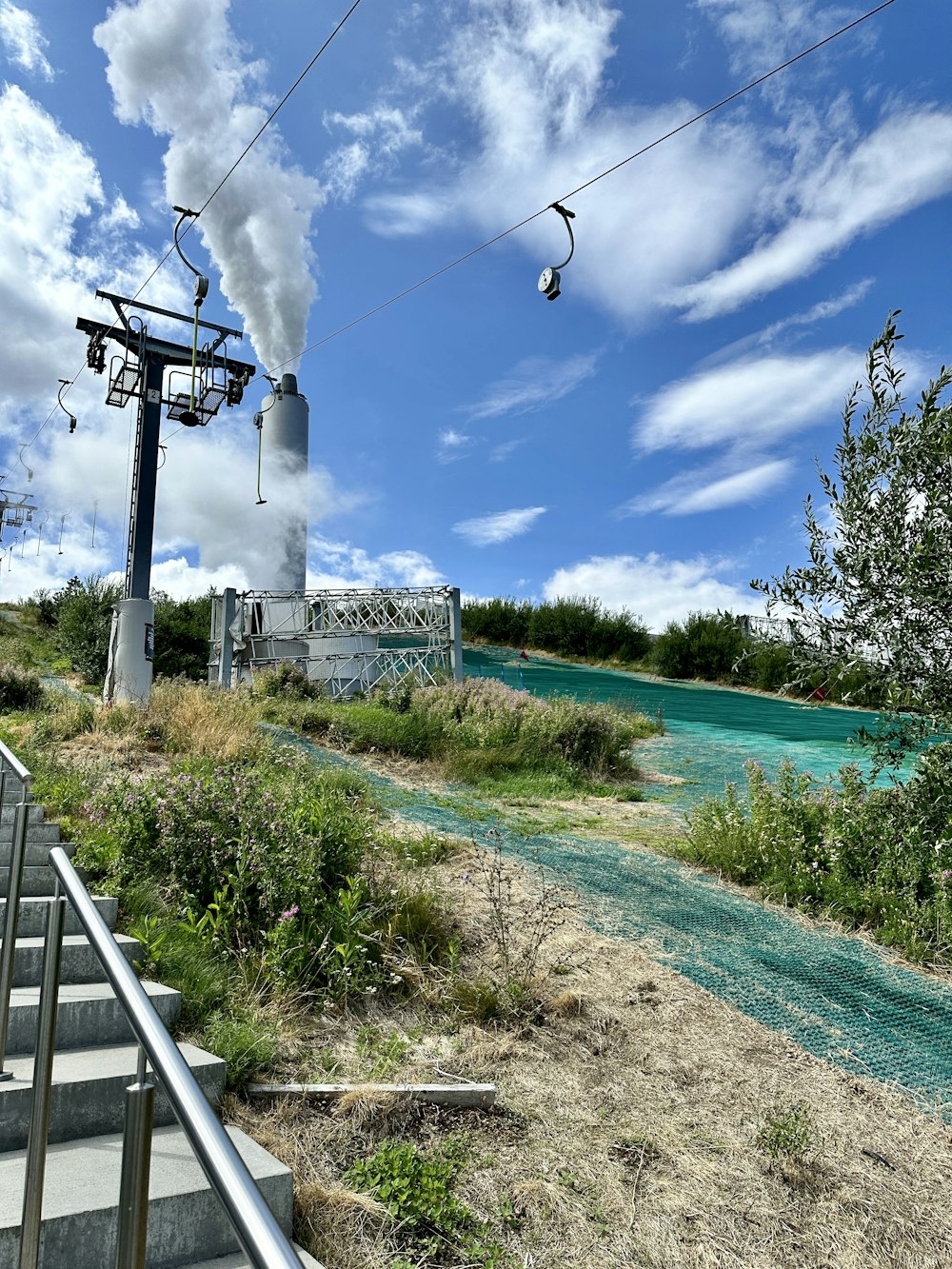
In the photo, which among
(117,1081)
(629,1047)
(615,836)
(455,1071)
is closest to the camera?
(117,1081)

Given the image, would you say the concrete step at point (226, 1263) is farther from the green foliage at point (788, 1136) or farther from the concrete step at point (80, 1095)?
the green foliage at point (788, 1136)

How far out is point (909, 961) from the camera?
4785 millimetres

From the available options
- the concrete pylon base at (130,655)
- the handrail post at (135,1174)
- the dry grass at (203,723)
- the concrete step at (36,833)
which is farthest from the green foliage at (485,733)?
the handrail post at (135,1174)

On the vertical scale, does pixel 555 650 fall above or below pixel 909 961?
above

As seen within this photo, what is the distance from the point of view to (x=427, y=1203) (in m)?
2.68

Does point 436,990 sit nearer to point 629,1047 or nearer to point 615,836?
point 629,1047

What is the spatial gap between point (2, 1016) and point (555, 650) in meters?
28.0

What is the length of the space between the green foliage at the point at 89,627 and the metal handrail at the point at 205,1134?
1515cm

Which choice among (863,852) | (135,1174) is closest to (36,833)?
(135,1174)

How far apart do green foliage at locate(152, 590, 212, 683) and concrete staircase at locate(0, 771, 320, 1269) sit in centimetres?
1470

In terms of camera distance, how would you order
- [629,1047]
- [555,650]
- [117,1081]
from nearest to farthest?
[117,1081] < [629,1047] < [555,650]

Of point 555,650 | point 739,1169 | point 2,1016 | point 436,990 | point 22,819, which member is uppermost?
point 555,650

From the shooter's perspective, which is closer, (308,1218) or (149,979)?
(308,1218)

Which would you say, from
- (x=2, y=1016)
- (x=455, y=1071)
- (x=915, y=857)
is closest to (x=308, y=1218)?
(x=455, y=1071)
